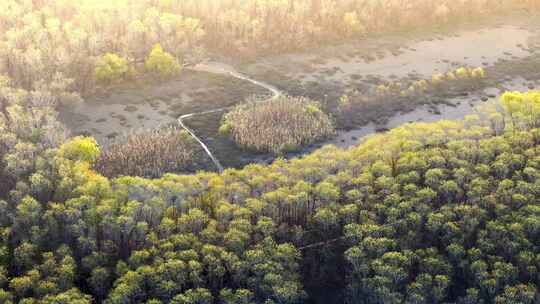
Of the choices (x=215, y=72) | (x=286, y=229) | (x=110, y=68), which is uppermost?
→ (x=110, y=68)

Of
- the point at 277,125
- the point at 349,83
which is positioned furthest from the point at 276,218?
the point at 349,83

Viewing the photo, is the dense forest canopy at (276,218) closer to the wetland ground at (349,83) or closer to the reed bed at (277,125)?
the wetland ground at (349,83)

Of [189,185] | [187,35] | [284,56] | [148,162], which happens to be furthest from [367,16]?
[189,185]

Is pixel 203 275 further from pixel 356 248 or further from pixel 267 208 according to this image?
pixel 356 248

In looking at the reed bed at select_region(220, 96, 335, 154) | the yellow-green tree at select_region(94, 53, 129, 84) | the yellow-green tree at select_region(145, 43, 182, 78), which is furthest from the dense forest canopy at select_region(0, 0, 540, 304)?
the yellow-green tree at select_region(145, 43, 182, 78)

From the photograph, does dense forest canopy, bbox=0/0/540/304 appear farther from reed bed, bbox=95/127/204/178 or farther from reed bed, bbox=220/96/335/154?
reed bed, bbox=220/96/335/154

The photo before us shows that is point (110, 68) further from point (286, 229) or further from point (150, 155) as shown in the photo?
point (286, 229)

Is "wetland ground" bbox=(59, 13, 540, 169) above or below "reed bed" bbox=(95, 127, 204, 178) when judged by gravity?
above
